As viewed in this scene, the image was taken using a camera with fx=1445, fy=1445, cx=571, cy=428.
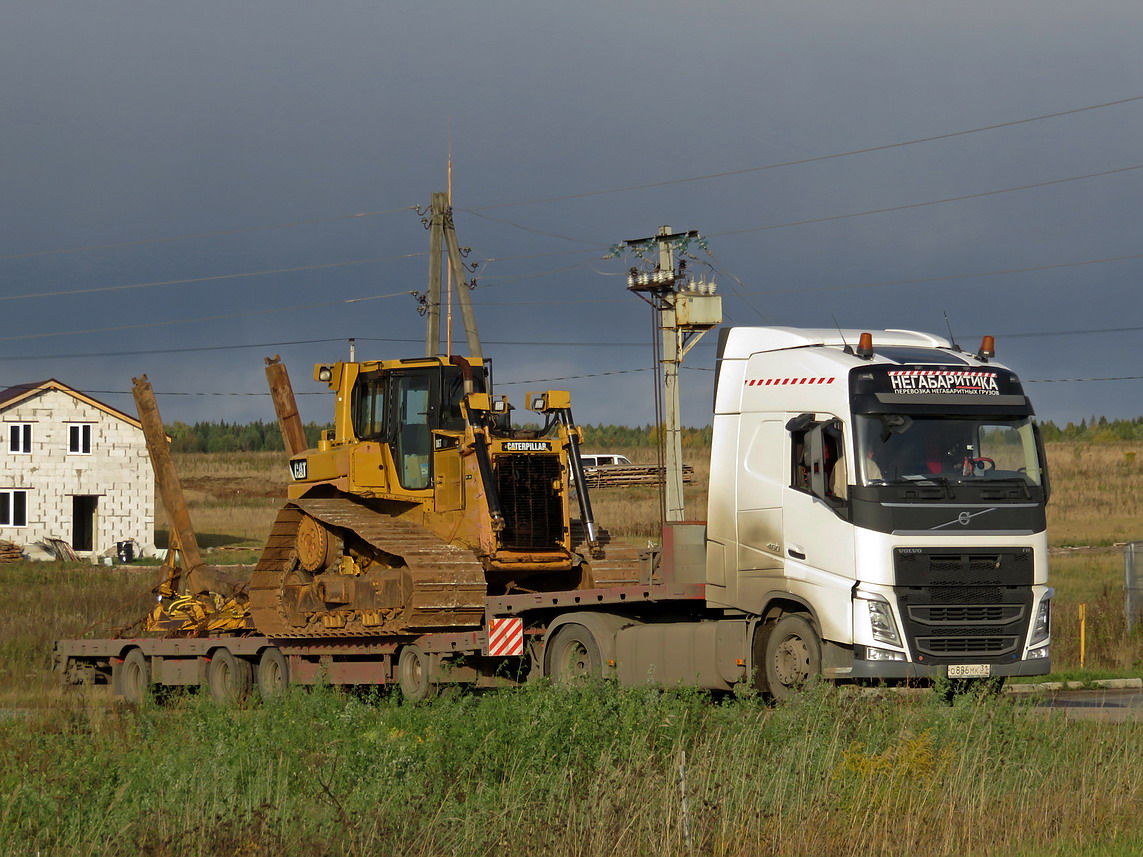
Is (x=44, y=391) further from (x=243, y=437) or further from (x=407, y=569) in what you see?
(x=243, y=437)

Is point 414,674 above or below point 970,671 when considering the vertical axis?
below

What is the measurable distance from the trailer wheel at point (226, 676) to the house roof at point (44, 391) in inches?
1667

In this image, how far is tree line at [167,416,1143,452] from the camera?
10109cm

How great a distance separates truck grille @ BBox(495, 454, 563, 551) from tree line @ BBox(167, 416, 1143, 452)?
54.3 metres

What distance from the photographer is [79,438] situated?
204 ft

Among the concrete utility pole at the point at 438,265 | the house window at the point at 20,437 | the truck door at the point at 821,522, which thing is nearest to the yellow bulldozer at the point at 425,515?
the truck door at the point at 821,522

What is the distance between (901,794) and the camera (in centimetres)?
976

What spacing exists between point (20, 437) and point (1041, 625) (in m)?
54.7

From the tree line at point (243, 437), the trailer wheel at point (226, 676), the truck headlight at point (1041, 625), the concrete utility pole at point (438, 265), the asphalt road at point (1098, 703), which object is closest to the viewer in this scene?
the truck headlight at point (1041, 625)

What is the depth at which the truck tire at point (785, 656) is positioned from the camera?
13695mm

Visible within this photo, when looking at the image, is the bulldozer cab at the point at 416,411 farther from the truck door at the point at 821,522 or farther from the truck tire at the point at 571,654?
the truck door at the point at 821,522

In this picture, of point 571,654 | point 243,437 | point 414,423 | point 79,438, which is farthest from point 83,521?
point 243,437

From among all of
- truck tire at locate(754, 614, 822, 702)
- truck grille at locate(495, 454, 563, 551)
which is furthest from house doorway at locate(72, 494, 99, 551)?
truck tire at locate(754, 614, 822, 702)

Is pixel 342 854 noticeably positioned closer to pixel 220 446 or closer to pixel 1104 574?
pixel 1104 574
